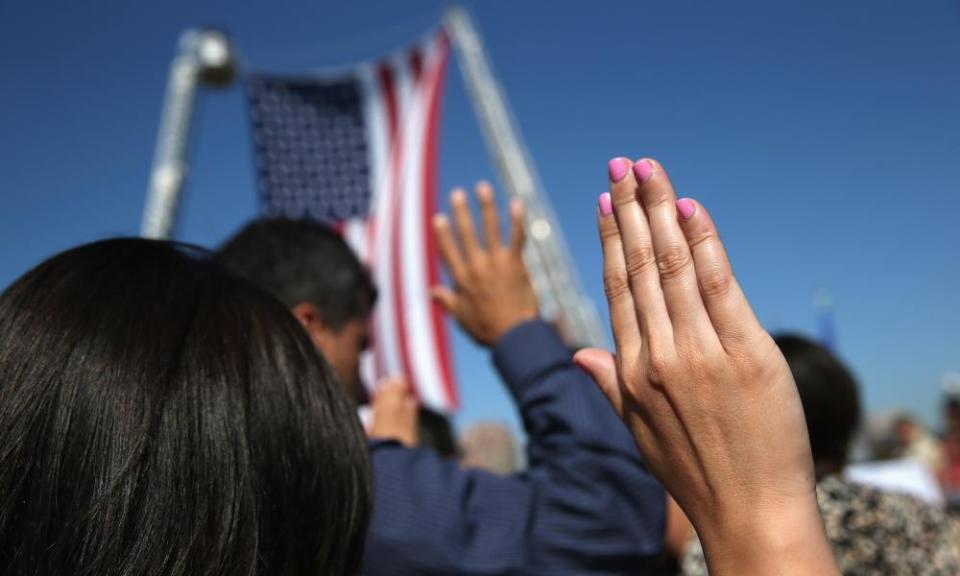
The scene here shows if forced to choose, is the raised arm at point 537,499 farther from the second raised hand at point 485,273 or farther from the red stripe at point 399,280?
the red stripe at point 399,280

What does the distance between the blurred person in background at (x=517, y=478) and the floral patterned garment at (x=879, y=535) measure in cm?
47

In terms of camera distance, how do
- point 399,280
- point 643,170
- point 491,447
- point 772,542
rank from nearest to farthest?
point 772,542 < point 643,170 < point 491,447 < point 399,280

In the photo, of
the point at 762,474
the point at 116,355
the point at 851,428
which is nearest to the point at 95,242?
the point at 116,355

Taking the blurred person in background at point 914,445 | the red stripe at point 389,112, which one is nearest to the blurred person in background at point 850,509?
the red stripe at point 389,112

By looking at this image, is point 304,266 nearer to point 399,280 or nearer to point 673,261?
point 673,261

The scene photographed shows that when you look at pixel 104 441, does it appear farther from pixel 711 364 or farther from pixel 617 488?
pixel 617 488

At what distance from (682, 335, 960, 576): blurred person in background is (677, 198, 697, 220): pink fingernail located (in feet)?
4.43

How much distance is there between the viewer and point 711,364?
0.80 m

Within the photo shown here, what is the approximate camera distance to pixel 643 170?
88cm

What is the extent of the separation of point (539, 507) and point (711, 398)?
0.91 metres

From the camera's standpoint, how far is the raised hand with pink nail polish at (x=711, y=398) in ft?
2.58

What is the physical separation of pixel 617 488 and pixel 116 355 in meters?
1.03

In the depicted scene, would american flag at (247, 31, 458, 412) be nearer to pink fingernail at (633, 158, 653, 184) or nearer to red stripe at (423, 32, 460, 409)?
red stripe at (423, 32, 460, 409)

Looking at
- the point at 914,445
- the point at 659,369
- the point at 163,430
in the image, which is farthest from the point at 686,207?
the point at 914,445
